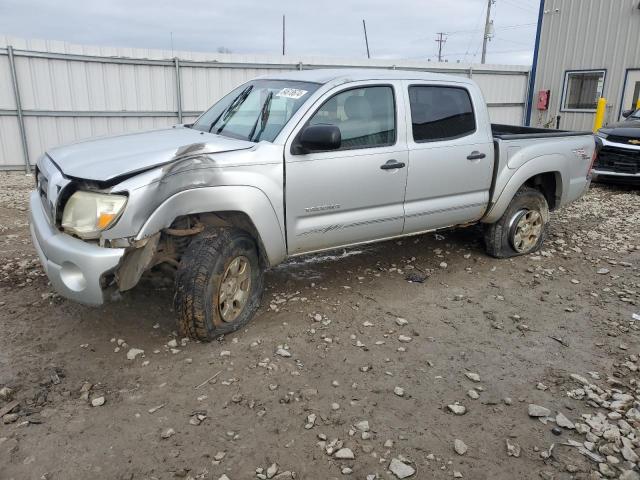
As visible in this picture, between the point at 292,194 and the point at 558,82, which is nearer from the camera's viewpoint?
the point at 292,194

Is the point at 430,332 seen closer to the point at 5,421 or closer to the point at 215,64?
the point at 5,421

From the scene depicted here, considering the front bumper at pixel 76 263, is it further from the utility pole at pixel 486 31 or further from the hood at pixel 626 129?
the utility pole at pixel 486 31

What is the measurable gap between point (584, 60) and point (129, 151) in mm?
14559

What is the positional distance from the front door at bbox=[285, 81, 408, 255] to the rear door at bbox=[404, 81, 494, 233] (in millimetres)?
148

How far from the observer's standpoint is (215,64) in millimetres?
11953

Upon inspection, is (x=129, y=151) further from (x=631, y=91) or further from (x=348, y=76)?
(x=631, y=91)

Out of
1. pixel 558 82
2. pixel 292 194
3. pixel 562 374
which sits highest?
pixel 558 82

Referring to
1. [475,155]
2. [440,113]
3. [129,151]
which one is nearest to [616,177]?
[475,155]

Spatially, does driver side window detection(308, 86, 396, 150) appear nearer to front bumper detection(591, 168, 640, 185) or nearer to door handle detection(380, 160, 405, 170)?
door handle detection(380, 160, 405, 170)

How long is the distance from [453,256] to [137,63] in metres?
8.64

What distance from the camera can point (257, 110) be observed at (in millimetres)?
4285

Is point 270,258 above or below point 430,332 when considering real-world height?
above

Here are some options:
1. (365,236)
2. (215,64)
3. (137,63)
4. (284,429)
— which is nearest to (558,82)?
(215,64)

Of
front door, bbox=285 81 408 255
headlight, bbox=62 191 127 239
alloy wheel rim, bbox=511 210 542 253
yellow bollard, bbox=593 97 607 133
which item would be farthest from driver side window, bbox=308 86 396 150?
yellow bollard, bbox=593 97 607 133
